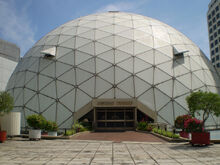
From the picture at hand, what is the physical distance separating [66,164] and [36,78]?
2245 cm

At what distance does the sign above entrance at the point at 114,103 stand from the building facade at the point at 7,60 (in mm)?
38758

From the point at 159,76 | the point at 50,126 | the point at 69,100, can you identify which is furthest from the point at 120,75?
the point at 50,126

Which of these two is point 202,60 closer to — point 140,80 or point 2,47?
point 140,80

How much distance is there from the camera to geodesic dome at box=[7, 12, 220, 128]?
25938mm

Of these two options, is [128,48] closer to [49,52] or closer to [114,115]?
[114,115]

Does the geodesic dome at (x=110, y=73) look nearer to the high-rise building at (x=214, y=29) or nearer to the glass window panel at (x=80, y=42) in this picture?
the glass window panel at (x=80, y=42)

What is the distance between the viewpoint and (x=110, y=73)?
1053 inches

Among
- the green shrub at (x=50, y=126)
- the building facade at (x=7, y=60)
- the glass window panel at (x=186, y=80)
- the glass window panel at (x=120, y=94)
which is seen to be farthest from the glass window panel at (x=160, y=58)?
the building facade at (x=7, y=60)

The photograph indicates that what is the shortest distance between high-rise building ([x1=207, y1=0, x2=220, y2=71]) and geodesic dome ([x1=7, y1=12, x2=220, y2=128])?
1471 inches

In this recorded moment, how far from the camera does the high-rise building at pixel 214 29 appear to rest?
63.9 meters

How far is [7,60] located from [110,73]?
136ft

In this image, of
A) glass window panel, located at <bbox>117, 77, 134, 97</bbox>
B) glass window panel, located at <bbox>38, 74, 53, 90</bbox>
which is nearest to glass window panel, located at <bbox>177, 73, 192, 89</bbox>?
glass window panel, located at <bbox>117, 77, 134, 97</bbox>

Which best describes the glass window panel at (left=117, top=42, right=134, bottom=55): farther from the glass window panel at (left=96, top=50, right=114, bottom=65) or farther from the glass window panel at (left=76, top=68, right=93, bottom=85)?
the glass window panel at (left=76, top=68, right=93, bottom=85)

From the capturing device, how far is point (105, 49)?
28578 mm
